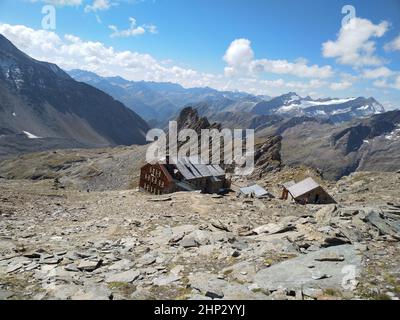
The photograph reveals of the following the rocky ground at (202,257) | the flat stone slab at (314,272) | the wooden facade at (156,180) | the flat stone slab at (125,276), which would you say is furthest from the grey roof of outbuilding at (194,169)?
the flat stone slab at (314,272)

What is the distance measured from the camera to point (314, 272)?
1622cm

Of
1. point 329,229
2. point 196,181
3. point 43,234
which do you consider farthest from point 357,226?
point 196,181

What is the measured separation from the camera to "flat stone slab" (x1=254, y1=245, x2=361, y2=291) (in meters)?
15.1

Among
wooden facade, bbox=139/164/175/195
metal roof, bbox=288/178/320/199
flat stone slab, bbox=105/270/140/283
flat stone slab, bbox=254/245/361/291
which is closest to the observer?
flat stone slab, bbox=254/245/361/291

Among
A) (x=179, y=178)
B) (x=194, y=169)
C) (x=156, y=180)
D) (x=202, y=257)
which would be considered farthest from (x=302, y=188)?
(x=202, y=257)

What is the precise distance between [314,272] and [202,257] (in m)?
6.60

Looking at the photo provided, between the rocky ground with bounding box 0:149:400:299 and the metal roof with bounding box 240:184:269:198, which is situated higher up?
the rocky ground with bounding box 0:149:400:299

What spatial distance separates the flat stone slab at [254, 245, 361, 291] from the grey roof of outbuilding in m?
65.8

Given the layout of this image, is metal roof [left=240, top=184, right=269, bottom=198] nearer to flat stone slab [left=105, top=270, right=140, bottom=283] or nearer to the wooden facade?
the wooden facade

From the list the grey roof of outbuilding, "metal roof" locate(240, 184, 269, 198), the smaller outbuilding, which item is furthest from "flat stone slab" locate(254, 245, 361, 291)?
the grey roof of outbuilding

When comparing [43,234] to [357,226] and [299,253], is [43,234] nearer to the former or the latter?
[299,253]

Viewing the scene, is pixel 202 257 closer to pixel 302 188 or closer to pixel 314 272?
pixel 314 272
